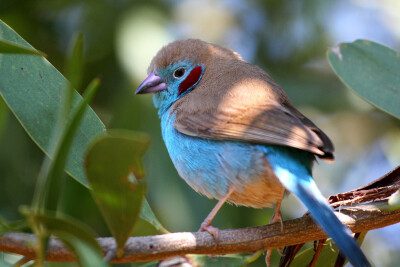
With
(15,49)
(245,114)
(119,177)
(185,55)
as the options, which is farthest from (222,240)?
(185,55)

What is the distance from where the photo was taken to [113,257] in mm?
2176

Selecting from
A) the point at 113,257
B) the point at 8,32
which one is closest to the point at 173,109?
the point at 8,32

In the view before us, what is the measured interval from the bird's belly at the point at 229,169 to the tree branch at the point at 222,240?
374 millimetres

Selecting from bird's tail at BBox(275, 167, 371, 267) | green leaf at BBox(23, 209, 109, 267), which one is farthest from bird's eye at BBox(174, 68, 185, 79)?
green leaf at BBox(23, 209, 109, 267)

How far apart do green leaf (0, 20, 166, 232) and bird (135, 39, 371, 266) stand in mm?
653

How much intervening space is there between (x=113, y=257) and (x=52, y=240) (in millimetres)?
224

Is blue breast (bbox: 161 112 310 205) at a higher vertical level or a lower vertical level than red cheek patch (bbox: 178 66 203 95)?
lower

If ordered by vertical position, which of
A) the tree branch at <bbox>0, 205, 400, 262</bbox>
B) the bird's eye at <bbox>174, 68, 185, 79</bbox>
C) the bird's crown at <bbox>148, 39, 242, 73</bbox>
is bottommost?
the tree branch at <bbox>0, 205, 400, 262</bbox>

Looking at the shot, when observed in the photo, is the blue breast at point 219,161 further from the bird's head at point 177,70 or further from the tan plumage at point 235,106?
the bird's head at point 177,70

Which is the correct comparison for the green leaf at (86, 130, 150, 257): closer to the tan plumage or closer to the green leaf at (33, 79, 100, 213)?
the green leaf at (33, 79, 100, 213)

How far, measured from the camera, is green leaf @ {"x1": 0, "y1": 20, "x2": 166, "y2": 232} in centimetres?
254

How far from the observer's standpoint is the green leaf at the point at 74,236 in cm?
174

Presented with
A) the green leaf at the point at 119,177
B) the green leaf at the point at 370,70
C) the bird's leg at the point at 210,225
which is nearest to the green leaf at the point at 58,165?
the green leaf at the point at 119,177

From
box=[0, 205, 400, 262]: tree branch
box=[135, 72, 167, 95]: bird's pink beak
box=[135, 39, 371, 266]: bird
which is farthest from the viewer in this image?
box=[135, 72, 167, 95]: bird's pink beak
